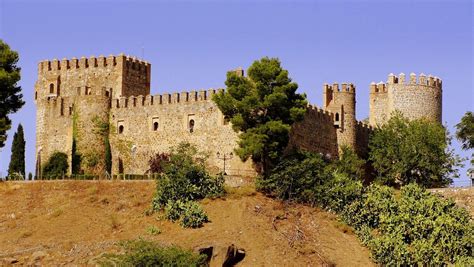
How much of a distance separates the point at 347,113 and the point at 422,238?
49.9 feet

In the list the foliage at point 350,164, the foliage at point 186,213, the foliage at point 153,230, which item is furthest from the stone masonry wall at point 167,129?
the foliage at point 153,230

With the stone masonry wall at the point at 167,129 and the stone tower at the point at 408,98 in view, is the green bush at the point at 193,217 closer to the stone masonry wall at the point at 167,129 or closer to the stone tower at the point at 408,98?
the stone masonry wall at the point at 167,129

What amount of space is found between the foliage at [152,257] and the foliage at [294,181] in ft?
31.5

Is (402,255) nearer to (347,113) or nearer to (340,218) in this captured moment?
(340,218)

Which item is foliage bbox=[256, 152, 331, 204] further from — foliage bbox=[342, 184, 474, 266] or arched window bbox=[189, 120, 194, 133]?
arched window bbox=[189, 120, 194, 133]

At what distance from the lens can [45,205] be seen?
61.4 m

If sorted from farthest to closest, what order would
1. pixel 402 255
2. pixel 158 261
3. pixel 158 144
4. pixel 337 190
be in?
1. pixel 158 144
2. pixel 337 190
3. pixel 402 255
4. pixel 158 261

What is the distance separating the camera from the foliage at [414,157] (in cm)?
7044

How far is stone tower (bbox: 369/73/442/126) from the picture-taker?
253 ft

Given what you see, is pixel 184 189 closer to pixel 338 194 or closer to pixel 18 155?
pixel 338 194

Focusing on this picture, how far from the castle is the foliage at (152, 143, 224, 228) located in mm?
4632

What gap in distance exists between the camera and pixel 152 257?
51.4m

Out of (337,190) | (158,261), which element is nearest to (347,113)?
(337,190)

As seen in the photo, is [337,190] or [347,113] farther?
[347,113]
